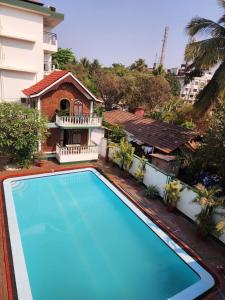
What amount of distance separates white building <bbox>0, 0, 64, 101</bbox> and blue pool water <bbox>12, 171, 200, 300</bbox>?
1122cm

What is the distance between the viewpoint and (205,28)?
15.7 m

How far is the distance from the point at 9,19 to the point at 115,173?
1643 centimetres

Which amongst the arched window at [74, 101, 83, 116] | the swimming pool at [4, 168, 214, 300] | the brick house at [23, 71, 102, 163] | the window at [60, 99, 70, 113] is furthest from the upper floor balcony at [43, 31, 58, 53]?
the swimming pool at [4, 168, 214, 300]

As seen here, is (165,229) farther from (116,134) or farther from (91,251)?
(116,134)

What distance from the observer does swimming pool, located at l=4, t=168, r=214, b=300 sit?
847cm

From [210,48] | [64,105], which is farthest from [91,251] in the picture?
[210,48]

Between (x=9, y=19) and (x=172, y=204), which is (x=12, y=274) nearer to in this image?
(x=172, y=204)

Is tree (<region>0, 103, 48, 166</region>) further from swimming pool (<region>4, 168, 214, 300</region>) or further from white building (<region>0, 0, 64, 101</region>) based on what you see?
white building (<region>0, 0, 64, 101</region>)

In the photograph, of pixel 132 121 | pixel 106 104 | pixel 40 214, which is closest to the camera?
pixel 40 214

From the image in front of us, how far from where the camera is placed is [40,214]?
12828 mm

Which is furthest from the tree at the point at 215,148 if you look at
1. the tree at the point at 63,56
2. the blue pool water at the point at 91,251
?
the tree at the point at 63,56

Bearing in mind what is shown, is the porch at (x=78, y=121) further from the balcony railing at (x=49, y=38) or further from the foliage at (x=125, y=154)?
the balcony railing at (x=49, y=38)

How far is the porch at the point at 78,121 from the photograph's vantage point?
18.5 meters

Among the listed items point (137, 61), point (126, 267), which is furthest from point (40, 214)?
point (137, 61)
